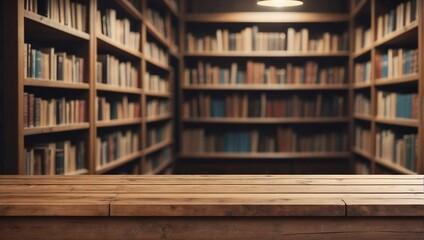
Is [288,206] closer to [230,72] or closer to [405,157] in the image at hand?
[405,157]

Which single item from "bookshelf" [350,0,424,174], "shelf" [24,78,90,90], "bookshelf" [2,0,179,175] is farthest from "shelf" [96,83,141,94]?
"bookshelf" [350,0,424,174]

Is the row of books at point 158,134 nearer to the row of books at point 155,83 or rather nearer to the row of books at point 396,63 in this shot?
the row of books at point 155,83

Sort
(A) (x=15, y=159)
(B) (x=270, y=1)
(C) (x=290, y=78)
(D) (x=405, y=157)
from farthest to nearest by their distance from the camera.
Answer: (C) (x=290, y=78) < (D) (x=405, y=157) < (B) (x=270, y=1) < (A) (x=15, y=159)

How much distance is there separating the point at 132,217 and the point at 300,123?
4.55 m

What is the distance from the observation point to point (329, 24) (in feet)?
19.2

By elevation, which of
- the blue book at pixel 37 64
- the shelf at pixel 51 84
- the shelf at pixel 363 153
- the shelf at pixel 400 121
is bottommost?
the shelf at pixel 363 153

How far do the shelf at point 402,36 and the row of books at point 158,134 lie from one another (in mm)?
2185

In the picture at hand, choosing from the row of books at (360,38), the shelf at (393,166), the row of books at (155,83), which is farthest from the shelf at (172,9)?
the shelf at (393,166)

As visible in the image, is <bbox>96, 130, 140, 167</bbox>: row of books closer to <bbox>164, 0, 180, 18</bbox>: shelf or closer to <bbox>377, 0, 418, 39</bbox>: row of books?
<bbox>164, 0, 180, 18</bbox>: shelf

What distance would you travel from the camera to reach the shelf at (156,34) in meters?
4.19

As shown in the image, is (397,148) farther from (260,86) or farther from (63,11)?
(63,11)

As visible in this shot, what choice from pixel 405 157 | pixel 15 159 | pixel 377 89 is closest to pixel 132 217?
pixel 15 159

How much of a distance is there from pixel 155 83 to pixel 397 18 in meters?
2.25

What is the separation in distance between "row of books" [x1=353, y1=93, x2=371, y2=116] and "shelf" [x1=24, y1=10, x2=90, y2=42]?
9.81 feet
